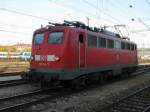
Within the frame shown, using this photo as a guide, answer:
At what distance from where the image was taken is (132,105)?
423 inches

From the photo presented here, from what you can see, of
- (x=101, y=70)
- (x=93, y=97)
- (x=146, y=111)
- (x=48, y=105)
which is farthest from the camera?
(x=101, y=70)

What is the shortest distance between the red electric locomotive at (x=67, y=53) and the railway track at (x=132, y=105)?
9.03ft

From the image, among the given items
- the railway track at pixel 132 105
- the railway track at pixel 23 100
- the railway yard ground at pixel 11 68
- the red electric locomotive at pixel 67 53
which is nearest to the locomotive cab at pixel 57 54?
the red electric locomotive at pixel 67 53

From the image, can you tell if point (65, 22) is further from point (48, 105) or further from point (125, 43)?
point (125, 43)

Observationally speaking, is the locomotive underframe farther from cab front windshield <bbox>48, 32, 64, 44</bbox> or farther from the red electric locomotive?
cab front windshield <bbox>48, 32, 64, 44</bbox>

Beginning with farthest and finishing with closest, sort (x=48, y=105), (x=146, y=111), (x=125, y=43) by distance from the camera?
1. (x=125, y=43)
2. (x=48, y=105)
3. (x=146, y=111)

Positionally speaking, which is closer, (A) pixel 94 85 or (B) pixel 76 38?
(B) pixel 76 38

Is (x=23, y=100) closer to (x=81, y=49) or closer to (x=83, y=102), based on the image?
(x=83, y=102)

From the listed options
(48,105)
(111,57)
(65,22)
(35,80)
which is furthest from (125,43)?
(48,105)

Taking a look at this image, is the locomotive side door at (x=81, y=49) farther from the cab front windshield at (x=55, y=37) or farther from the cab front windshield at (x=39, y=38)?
A: the cab front windshield at (x=39, y=38)

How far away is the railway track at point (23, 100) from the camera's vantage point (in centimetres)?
965

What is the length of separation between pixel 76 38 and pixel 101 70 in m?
3.57

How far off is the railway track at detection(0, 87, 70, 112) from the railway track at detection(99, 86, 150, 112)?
2.69 m

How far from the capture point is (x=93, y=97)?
41.5 ft
